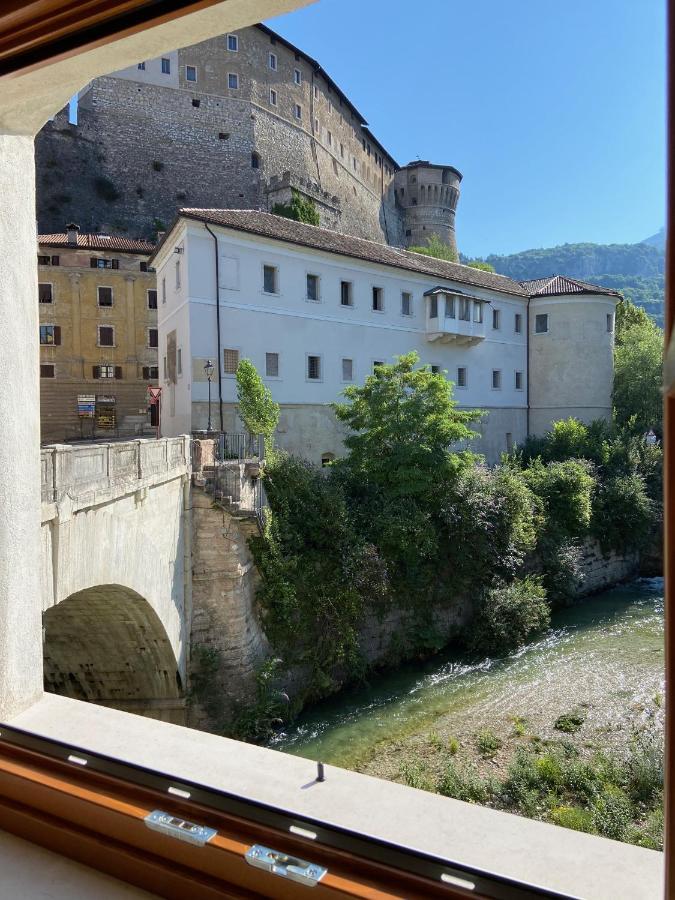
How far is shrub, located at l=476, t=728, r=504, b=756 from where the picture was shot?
33.3 ft

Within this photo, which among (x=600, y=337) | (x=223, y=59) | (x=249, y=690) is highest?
(x=223, y=59)

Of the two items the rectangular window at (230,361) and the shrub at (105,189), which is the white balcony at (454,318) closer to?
the rectangular window at (230,361)

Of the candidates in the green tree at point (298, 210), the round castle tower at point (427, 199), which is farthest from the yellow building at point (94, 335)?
the round castle tower at point (427, 199)

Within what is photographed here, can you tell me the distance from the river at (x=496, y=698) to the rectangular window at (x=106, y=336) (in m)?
20.7

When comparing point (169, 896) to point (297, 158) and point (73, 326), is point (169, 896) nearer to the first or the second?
point (73, 326)

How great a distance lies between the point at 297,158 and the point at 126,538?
1630 inches

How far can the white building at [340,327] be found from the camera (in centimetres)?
1783

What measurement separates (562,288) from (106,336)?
19.8 metres

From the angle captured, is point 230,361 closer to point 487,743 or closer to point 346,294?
point 346,294

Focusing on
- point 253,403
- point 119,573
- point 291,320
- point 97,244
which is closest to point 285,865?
point 119,573

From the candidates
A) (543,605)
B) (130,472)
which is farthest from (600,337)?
(130,472)

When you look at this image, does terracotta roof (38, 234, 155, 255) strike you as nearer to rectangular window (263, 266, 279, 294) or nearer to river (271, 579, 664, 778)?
rectangular window (263, 266, 279, 294)

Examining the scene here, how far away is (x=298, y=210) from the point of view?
36.8 metres

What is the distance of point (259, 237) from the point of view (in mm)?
18391
